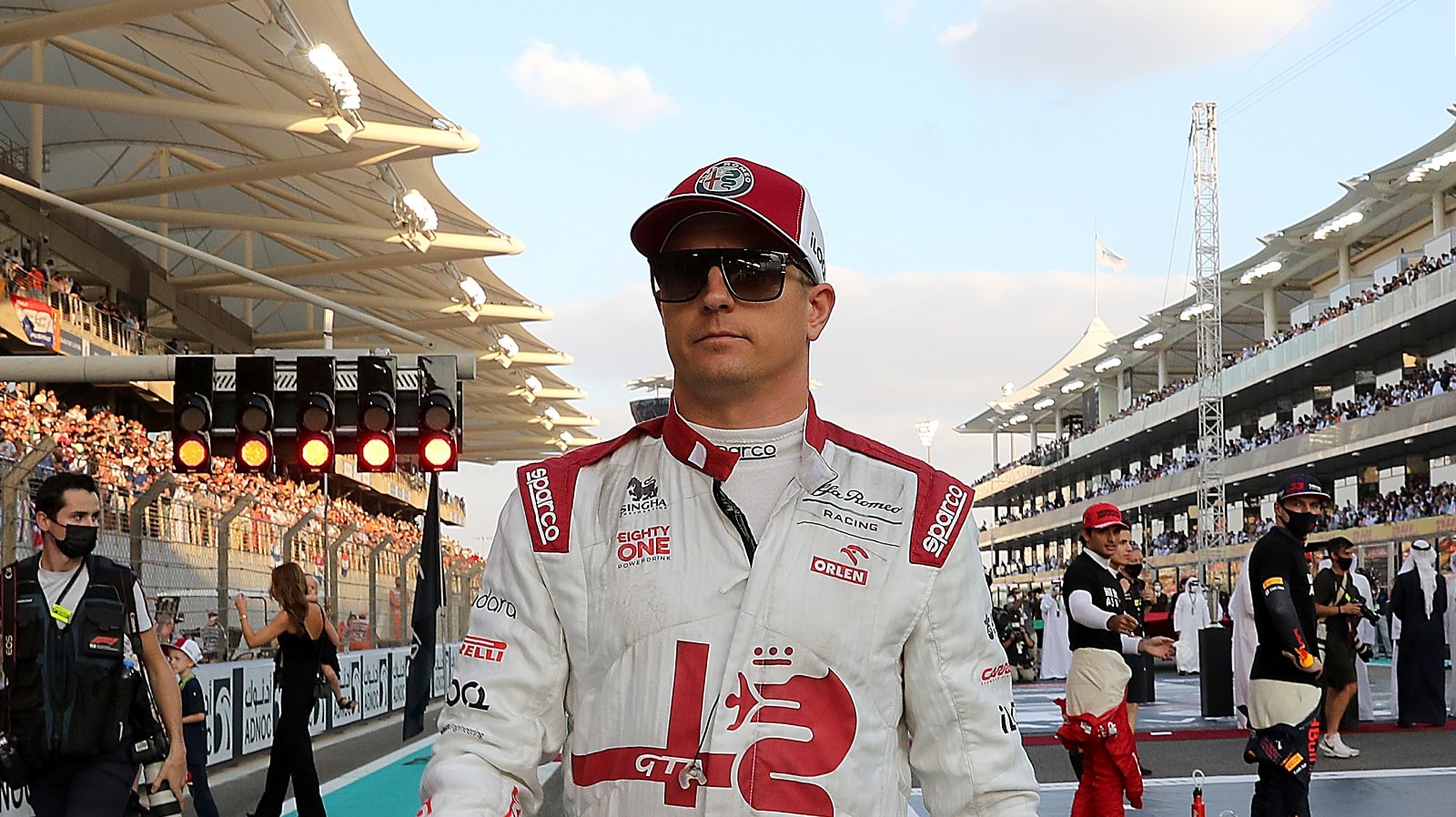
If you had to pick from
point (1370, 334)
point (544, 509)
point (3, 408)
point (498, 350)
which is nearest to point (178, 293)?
point (498, 350)

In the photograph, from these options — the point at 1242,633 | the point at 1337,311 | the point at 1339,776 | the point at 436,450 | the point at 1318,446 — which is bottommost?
the point at 1339,776

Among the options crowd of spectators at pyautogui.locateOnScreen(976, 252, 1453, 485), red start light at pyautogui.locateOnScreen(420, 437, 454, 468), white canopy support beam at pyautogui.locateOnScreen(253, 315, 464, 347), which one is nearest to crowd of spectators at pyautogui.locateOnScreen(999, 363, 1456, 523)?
crowd of spectators at pyautogui.locateOnScreen(976, 252, 1453, 485)

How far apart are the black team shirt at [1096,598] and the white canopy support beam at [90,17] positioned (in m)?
14.5

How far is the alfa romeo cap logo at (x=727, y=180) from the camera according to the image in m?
2.38

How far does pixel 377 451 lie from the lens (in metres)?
11.6

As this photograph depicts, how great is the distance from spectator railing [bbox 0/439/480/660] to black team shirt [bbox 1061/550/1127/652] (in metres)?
5.86

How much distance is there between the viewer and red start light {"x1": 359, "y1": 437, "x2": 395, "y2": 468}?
11.5m

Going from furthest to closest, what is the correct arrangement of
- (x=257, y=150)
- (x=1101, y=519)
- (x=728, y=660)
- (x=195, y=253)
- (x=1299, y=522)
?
(x=257, y=150) < (x=195, y=253) < (x=1101, y=519) < (x=1299, y=522) < (x=728, y=660)

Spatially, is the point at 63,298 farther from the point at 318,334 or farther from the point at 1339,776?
the point at 318,334

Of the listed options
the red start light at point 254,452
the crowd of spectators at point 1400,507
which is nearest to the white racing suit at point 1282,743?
the red start light at point 254,452

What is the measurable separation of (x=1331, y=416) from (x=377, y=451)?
138ft

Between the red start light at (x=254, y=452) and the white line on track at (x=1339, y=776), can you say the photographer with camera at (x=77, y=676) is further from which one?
the white line on track at (x=1339, y=776)

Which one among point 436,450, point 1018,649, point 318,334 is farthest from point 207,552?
point 318,334

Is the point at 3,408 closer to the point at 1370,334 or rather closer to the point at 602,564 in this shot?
the point at 602,564
